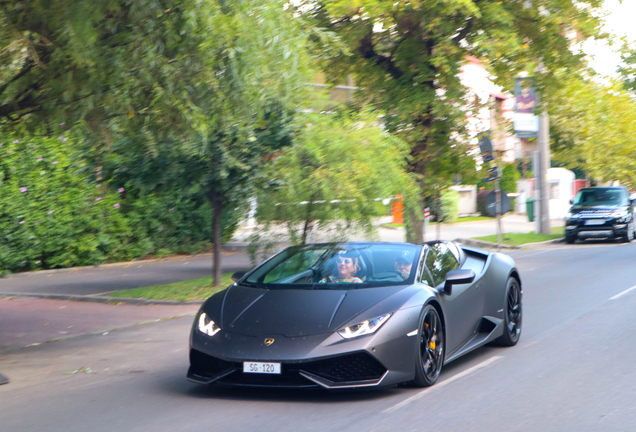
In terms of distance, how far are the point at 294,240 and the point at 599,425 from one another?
963 centimetres

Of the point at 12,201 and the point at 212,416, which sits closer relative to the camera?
the point at 212,416

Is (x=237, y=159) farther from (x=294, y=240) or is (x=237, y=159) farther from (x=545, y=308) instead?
(x=545, y=308)

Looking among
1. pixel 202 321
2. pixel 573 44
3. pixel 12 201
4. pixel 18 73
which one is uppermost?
pixel 573 44

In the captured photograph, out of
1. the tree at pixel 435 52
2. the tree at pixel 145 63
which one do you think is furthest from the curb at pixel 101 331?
the tree at pixel 435 52

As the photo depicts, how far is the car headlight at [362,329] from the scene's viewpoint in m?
5.64

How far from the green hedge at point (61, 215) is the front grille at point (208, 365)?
309 inches

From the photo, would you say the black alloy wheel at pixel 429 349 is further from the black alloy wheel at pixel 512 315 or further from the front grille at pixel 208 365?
the black alloy wheel at pixel 512 315

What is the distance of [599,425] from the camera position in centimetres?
514

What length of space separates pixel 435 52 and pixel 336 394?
12375mm

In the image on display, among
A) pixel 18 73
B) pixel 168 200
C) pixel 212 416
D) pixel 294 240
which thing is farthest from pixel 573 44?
pixel 212 416

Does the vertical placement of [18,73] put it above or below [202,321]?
above

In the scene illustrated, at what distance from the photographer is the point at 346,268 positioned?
677 centimetres

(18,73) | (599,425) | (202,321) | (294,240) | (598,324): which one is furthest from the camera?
(294,240)

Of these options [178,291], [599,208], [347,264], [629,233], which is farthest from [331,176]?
[629,233]
